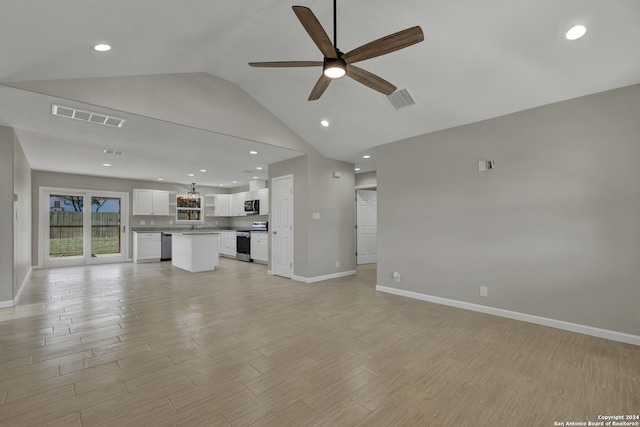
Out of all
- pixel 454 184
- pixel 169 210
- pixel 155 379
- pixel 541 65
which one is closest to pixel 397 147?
pixel 454 184

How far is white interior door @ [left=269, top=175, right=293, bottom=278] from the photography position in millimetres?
6207

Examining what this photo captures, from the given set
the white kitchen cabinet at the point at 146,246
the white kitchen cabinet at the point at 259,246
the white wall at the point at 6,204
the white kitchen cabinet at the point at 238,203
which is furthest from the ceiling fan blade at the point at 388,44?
the white kitchen cabinet at the point at 146,246

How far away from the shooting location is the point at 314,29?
191 cm

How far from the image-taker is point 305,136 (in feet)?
18.3

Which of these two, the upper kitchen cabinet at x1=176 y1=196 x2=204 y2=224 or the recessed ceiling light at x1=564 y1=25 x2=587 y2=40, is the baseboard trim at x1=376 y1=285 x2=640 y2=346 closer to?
the recessed ceiling light at x1=564 y1=25 x2=587 y2=40

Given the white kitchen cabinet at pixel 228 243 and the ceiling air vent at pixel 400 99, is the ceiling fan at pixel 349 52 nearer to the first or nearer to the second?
the ceiling air vent at pixel 400 99

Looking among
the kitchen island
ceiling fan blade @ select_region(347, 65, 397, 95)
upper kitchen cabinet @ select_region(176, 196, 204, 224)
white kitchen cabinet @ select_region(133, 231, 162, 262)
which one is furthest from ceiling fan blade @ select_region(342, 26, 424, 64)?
upper kitchen cabinet @ select_region(176, 196, 204, 224)

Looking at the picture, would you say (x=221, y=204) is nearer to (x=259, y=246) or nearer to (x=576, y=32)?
(x=259, y=246)

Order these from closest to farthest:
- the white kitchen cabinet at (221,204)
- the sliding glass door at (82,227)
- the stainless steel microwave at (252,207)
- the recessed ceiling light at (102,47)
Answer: the recessed ceiling light at (102,47) → the sliding glass door at (82,227) → the stainless steel microwave at (252,207) → the white kitchen cabinet at (221,204)

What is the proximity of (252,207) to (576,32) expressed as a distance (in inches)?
322

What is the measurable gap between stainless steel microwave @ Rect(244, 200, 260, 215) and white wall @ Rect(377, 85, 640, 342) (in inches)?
215

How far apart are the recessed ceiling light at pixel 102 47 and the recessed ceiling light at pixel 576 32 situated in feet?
14.0

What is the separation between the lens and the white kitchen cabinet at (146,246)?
8570 millimetres

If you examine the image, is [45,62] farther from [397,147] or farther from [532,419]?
[532,419]
